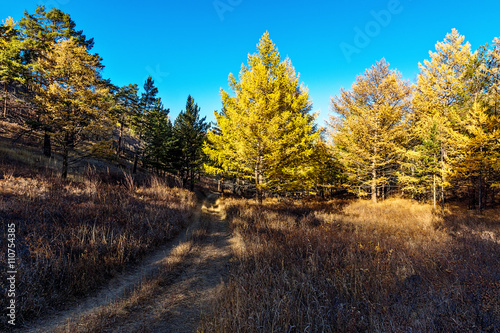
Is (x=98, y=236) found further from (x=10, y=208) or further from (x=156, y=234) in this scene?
(x=10, y=208)

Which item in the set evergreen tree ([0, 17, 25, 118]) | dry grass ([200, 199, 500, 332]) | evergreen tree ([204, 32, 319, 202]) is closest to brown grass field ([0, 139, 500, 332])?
dry grass ([200, 199, 500, 332])

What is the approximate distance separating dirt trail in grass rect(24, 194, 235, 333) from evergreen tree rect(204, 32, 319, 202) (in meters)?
6.01

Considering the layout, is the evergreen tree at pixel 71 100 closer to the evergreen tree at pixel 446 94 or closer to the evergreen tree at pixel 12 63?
the evergreen tree at pixel 12 63

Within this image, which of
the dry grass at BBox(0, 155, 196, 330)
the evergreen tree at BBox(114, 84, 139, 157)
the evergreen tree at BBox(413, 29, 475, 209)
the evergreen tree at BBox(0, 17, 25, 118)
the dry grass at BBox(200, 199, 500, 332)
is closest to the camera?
the dry grass at BBox(200, 199, 500, 332)

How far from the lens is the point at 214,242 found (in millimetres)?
7852

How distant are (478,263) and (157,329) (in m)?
6.92

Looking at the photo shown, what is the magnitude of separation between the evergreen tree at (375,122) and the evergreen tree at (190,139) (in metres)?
15.2

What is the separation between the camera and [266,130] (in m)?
11.0

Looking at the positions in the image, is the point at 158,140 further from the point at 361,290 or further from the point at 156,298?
the point at 361,290

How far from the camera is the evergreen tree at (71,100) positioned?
42.8 ft

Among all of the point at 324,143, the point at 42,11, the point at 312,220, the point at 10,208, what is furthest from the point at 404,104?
the point at 42,11

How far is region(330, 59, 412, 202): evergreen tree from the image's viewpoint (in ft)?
57.2

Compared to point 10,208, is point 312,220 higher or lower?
lower

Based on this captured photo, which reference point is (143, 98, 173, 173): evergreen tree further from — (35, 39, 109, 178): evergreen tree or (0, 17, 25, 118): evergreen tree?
(0, 17, 25, 118): evergreen tree
